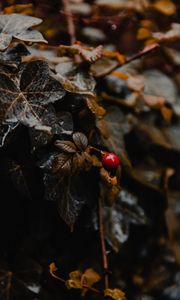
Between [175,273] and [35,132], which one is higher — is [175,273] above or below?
below

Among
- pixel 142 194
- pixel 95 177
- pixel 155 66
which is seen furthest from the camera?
pixel 155 66

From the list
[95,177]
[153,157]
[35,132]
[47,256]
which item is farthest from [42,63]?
[153,157]

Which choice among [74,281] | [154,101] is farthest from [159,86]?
[74,281]

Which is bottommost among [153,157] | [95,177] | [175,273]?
[175,273]

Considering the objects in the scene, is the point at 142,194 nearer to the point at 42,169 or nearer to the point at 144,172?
the point at 144,172

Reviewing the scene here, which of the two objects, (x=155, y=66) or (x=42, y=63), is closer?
(x=42, y=63)

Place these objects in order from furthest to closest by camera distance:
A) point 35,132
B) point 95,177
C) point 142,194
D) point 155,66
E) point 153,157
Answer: point 155,66 < point 153,157 < point 142,194 < point 95,177 < point 35,132

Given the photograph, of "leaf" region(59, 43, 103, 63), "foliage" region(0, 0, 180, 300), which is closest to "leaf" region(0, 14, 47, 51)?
"foliage" region(0, 0, 180, 300)
